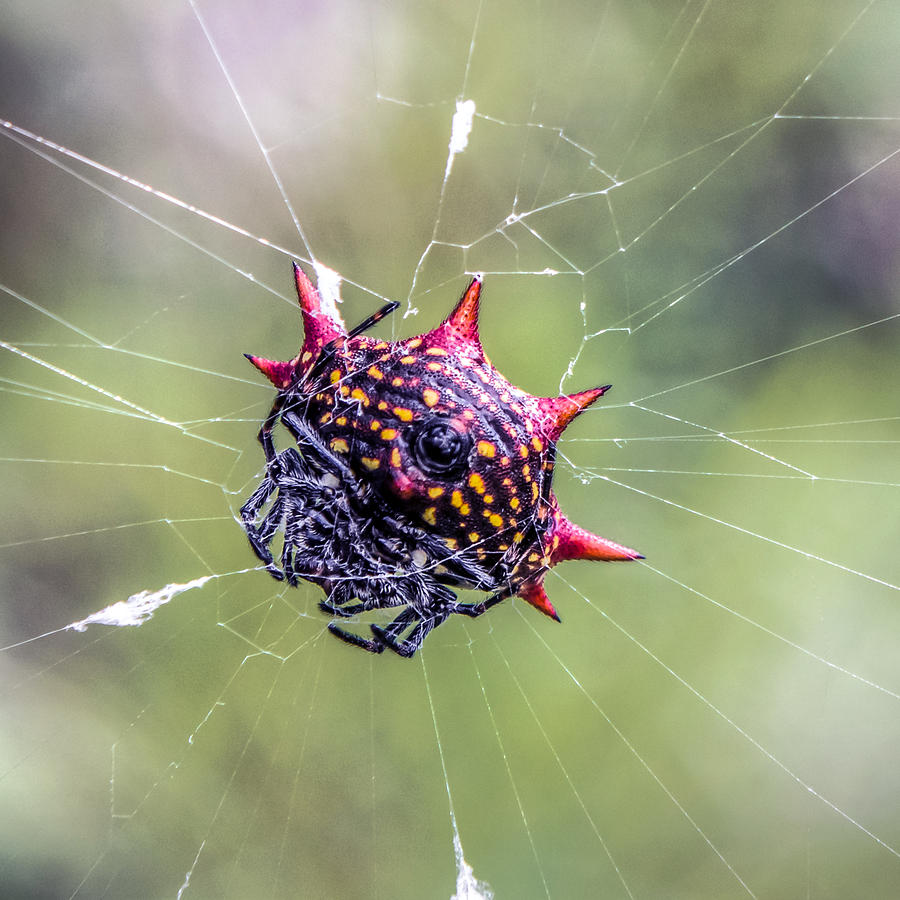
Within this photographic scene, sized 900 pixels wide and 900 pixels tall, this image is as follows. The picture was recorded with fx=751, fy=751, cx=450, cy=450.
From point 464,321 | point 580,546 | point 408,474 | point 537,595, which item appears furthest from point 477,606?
point 464,321

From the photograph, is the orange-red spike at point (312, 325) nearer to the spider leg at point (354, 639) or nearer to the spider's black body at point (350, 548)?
the spider's black body at point (350, 548)

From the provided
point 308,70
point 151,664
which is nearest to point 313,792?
point 151,664

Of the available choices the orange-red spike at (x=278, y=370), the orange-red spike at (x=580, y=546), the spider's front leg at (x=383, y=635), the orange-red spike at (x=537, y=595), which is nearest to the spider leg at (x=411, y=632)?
the spider's front leg at (x=383, y=635)

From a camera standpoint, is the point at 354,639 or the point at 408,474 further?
the point at 354,639

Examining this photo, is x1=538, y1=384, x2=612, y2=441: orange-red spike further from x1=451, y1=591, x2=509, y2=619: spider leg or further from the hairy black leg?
the hairy black leg

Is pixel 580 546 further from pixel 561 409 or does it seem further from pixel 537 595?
pixel 561 409

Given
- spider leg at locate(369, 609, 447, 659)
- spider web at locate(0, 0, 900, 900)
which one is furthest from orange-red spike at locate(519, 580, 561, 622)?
spider web at locate(0, 0, 900, 900)

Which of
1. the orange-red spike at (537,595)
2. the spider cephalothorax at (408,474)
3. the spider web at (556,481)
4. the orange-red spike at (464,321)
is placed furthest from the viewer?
the spider web at (556,481)
